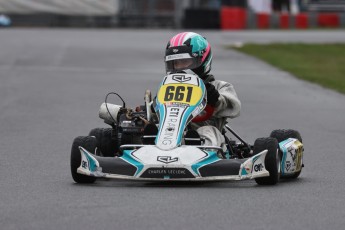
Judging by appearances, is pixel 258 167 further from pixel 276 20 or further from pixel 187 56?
pixel 276 20

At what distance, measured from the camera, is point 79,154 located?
300 inches

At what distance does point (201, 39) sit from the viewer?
8.52 meters

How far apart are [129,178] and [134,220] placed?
1359mm

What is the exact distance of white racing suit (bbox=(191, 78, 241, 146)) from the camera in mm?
8094

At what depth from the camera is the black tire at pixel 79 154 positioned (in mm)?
7629

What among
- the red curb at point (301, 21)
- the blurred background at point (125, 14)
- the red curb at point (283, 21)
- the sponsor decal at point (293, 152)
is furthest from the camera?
the red curb at point (301, 21)

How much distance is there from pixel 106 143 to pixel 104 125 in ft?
14.8

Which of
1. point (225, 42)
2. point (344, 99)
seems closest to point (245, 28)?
point (225, 42)

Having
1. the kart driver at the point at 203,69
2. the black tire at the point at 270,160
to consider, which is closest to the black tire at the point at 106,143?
the kart driver at the point at 203,69

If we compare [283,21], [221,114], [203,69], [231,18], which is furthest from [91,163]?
[283,21]

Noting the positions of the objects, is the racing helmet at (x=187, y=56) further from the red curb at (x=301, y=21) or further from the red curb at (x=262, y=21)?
the red curb at (x=301, y=21)

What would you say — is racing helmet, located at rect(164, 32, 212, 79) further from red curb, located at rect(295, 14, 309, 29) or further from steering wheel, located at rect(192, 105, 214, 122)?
red curb, located at rect(295, 14, 309, 29)

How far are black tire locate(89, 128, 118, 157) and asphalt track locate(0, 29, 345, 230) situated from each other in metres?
0.34

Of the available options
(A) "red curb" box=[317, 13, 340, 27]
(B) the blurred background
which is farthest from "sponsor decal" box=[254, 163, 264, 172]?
(A) "red curb" box=[317, 13, 340, 27]
